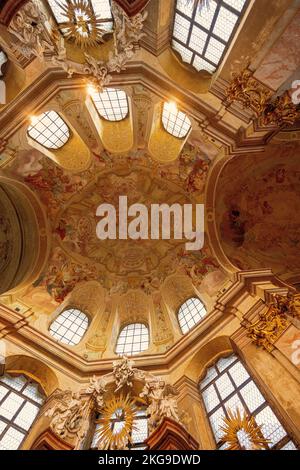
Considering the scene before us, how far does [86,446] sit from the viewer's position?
31.2 ft

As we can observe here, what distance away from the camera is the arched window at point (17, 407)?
33.2 ft

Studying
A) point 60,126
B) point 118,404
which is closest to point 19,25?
point 60,126

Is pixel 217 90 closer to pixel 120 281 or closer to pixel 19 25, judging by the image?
pixel 19 25

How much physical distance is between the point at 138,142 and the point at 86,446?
35.0 feet

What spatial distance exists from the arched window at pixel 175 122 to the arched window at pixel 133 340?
26.2ft

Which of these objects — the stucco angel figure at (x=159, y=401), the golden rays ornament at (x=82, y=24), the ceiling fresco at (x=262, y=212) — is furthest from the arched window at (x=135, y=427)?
the golden rays ornament at (x=82, y=24)

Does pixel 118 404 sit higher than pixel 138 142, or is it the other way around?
pixel 138 142

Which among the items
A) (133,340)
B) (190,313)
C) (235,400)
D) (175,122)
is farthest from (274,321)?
(175,122)

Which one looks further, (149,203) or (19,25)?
(149,203)

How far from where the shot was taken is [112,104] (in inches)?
537

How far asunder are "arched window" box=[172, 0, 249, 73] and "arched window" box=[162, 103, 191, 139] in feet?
7.19

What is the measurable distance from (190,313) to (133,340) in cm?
253

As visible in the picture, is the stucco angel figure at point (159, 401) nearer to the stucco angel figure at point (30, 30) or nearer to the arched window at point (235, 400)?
the arched window at point (235, 400)

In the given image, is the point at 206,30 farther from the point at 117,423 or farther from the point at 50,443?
the point at 50,443
